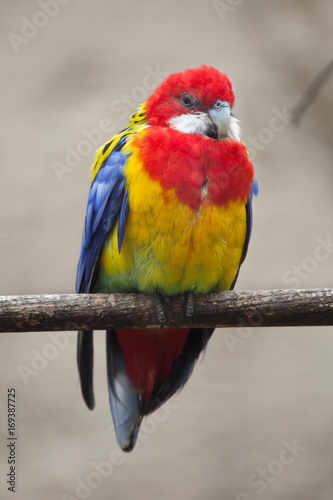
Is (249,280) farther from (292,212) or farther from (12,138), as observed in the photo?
(12,138)

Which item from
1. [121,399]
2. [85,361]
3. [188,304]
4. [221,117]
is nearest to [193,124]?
[221,117]

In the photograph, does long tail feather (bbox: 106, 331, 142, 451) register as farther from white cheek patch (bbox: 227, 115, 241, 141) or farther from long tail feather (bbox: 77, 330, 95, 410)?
white cheek patch (bbox: 227, 115, 241, 141)

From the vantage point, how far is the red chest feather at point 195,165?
235 cm

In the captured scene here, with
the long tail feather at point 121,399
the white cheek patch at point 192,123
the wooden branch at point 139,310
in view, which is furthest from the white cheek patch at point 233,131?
the long tail feather at point 121,399

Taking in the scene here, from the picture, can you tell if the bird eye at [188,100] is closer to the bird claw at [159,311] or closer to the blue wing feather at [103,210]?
the blue wing feather at [103,210]

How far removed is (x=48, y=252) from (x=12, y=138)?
0.90 metres

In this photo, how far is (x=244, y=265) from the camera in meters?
4.27

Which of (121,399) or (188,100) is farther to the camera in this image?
(121,399)

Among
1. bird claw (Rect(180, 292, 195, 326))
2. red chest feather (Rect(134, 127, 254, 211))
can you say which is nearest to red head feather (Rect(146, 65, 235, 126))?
red chest feather (Rect(134, 127, 254, 211))

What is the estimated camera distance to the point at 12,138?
14.2ft

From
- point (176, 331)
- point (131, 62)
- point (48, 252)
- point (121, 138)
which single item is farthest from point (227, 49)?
point (176, 331)

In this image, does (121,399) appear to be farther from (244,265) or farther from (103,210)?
(244,265)

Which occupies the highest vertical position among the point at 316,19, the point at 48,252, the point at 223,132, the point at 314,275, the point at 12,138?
the point at 316,19

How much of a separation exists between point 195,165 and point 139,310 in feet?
2.07
